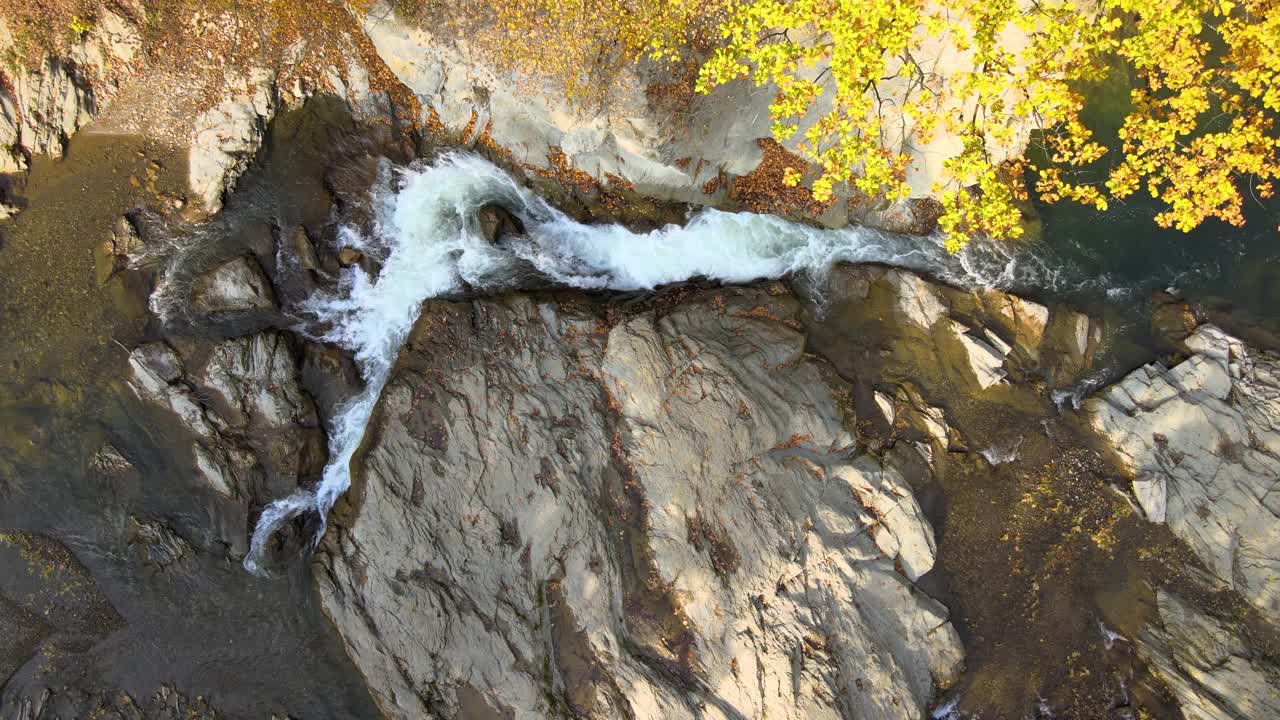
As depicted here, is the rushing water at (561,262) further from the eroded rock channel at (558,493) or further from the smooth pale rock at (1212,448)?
the smooth pale rock at (1212,448)

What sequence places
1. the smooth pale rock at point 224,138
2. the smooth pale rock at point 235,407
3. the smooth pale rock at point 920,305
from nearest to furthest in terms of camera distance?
the smooth pale rock at point 235,407
the smooth pale rock at point 224,138
the smooth pale rock at point 920,305

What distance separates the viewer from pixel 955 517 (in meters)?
15.6

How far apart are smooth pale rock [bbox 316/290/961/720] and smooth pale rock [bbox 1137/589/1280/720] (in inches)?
218

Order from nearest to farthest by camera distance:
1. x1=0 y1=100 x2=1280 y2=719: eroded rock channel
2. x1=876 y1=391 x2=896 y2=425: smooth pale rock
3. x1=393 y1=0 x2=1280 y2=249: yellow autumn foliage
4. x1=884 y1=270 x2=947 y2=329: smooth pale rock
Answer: x1=393 y1=0 x2=1280 y2=249: yellow autumn foliage → x1=0 y1=100 x2=1280 y2=719: eroded rock channel → x1=876 y1=391 x2=896 y2=425: smooth pale rock → x1=884 y1=270 x2=947 y2=329: smooth pale rock

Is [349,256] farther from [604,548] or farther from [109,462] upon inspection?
[604,548]

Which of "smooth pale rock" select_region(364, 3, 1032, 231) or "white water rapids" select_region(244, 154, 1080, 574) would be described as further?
"white water rapids" select_region(244, 154, 1080, 574)

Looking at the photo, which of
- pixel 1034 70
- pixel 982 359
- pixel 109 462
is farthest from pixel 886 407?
pixel 109 462

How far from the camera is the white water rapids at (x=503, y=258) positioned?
594 inches

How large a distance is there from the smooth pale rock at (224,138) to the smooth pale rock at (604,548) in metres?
5.71

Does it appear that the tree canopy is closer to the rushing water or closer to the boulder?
the rushing water

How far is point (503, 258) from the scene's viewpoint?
1570 cm

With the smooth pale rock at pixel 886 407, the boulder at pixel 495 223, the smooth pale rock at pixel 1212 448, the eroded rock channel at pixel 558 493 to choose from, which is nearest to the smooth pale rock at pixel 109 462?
the eroded rock channel at pixel 558 493

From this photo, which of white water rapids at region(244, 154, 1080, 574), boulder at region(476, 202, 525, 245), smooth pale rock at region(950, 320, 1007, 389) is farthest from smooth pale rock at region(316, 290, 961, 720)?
smooth pale rock at region(950, 320, 1007, 389)

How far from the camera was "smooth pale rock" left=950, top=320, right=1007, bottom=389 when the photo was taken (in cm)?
1591
